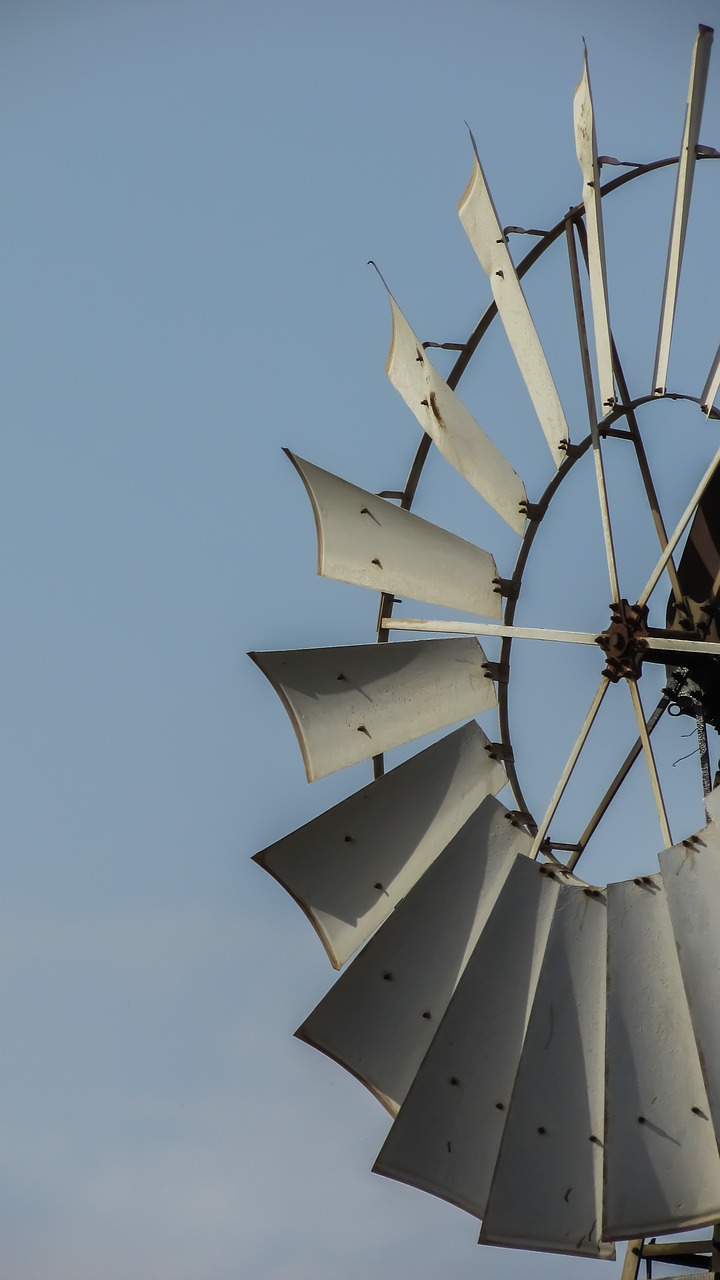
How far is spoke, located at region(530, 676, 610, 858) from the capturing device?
660cm

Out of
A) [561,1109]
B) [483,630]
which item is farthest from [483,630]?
[561,1109]

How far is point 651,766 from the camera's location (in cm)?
646

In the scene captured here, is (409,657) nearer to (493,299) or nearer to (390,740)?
(390,740)

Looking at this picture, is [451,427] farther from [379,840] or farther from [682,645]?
[379,840]

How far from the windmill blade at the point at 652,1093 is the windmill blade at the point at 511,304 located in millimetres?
2229

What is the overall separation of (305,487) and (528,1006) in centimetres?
240

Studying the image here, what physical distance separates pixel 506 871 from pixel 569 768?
500 millimetres

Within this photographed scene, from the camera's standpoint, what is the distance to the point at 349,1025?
6488mm

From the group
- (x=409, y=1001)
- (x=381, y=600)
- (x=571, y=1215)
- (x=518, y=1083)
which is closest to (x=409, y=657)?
(x=381, y=600)

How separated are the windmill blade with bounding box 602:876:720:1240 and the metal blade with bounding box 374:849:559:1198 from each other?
0.40 metres

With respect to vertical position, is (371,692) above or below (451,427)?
below

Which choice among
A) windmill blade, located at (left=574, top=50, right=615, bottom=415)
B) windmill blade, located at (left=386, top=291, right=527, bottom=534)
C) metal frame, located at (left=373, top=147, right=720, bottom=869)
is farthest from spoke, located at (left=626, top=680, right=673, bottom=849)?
windmill blade, located at (left=574, top=50, right=615, bottom=415)

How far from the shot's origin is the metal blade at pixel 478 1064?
606 centimetres

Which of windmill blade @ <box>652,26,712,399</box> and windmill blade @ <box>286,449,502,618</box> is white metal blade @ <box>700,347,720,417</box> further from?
windmill blade @ <box>286,449,502,618</box>
